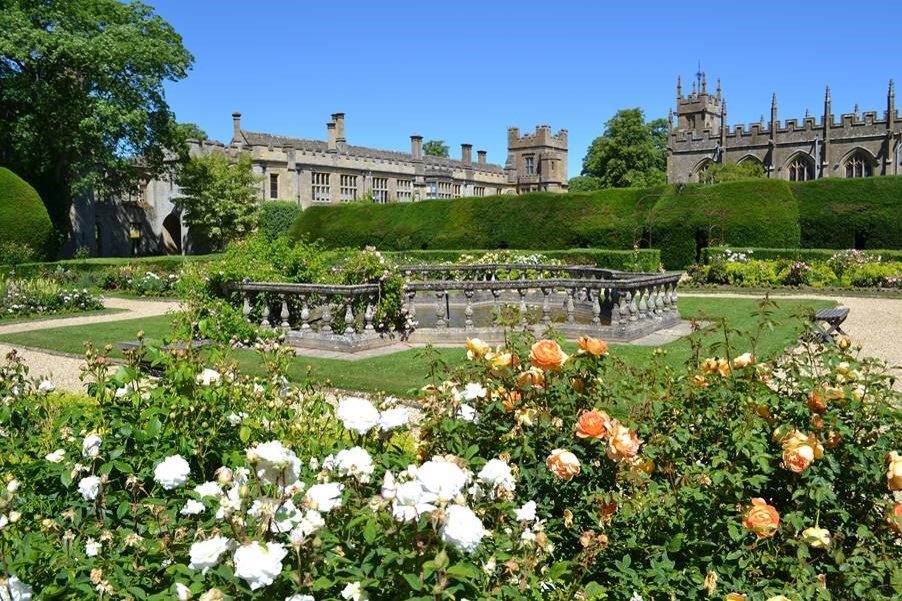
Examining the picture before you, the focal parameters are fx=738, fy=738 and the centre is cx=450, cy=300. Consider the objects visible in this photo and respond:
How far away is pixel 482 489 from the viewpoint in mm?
2285

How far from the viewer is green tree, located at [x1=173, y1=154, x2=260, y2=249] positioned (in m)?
34.8

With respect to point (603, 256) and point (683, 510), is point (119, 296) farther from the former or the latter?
point (683, 510)

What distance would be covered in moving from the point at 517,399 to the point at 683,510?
0.76 m

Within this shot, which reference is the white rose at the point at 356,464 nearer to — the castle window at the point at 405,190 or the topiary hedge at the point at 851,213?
the topiary hedge at the point at 851,213

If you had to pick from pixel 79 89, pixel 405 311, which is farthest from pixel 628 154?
pixel 405 311

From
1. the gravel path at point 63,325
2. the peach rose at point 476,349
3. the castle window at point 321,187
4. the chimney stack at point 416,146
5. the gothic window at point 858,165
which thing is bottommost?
the gravel path at point 63,325

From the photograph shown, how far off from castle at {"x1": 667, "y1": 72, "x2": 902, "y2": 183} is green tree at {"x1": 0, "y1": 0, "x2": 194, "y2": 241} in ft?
97.8

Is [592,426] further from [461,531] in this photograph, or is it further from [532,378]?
[461,531]

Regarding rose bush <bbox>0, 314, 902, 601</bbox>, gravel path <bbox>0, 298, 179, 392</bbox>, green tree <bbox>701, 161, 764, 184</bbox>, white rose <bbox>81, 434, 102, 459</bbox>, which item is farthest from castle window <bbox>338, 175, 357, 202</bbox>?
white rose <bbox>81, 434, 102, 459</bbox>

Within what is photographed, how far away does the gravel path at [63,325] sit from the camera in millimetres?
8211

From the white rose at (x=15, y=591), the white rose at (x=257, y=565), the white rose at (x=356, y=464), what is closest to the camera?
the white rose at (x=257, y=565)

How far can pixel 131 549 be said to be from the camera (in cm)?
225

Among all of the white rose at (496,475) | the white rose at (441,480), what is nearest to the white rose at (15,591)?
the white rose at (441,480)

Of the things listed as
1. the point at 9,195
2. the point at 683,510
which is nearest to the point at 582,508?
the point at 683,510
